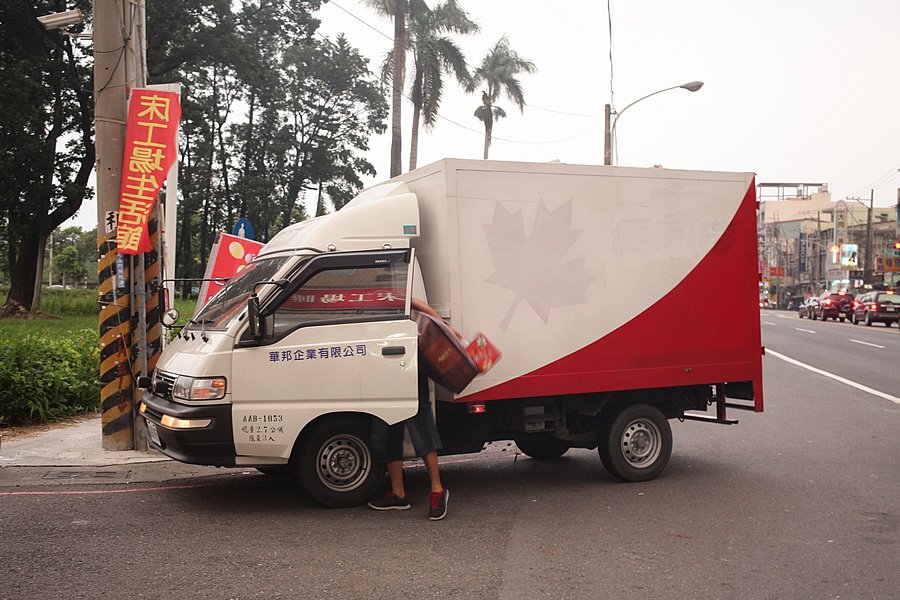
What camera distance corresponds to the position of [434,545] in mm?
5785

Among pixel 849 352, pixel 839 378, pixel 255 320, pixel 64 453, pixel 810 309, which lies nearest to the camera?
pixel 255 320

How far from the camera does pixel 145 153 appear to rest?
29.7 feet

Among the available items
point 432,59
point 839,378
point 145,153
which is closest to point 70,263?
point 432,59

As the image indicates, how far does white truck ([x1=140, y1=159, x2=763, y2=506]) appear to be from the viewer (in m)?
6.50

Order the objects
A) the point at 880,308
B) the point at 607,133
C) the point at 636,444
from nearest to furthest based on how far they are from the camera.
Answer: the point at 636,444
the point at 607,133
the point at 880,308

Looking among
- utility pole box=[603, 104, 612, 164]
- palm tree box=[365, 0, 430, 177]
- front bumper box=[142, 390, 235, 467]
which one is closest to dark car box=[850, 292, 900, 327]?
utility pole box=[603, 104, 612, 164]

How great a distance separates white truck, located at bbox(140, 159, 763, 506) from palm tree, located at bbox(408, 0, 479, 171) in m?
28.9

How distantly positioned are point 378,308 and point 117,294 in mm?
3777

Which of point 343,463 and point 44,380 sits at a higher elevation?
point 44,380

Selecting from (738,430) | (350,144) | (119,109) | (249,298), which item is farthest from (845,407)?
(350,144)

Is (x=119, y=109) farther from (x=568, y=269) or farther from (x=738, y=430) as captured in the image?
(x=738, y=430)

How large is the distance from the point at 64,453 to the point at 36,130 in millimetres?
23579

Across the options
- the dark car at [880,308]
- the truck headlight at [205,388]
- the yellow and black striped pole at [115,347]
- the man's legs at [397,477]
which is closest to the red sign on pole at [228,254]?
the yellow and black striped pole at [115,347]

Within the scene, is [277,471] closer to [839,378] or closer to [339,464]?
[339,464]
